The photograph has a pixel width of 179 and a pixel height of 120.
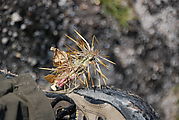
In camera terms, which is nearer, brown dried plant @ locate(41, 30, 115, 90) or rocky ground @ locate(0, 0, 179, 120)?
brown dried plant @ locate(41, 30, 115, 90)

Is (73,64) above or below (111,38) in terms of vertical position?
below

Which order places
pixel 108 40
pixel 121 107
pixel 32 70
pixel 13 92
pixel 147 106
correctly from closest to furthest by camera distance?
pixel 13 92 < pixel 121 107 < pixel 147 106 < pixel 32 70 < pixel 108 40

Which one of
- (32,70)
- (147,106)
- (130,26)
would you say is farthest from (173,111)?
(147,106)

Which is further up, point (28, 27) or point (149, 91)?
point (28, 27)

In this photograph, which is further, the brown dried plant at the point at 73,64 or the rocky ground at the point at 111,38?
the rocky ground at the point at 111,38

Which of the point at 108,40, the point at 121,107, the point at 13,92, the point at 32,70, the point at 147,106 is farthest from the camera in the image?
the point at 108,40

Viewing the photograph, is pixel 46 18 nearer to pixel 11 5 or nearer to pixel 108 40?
pixel 11 5

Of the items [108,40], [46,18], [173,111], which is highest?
[46,18]

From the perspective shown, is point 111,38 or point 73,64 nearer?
point 73,64
